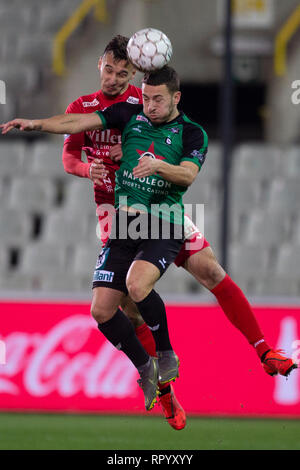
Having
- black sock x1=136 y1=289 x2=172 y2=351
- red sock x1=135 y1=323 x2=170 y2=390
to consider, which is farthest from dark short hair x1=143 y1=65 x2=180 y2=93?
red sock x1=135 y1=323 x2=170 y2=390

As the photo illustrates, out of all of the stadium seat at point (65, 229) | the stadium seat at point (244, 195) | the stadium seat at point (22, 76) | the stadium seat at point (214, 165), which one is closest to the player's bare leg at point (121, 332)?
the stadium seat at point (65, 229)

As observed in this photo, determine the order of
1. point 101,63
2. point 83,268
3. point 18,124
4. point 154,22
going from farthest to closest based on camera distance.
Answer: point 154,22 < point 83,268 < point 101,63 < point 18,124

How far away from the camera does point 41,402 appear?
1166 centimetres

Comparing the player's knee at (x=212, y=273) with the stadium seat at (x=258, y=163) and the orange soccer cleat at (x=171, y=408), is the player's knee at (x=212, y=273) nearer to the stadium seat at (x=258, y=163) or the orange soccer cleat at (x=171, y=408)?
the orange soccer cleat at (x=171, y=408)

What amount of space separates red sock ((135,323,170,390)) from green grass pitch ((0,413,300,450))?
7.31 ft

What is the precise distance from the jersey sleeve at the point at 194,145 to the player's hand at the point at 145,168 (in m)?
0.36

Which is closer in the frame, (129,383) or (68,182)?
(129,383)

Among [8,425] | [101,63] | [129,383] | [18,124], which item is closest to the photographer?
[18,124]

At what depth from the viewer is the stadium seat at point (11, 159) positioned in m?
14.4

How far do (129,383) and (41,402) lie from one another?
3.31 feet

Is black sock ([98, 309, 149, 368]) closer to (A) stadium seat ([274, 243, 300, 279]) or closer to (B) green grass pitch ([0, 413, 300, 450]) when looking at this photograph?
(B) green grass pitch ([0, 413, 300, 450])

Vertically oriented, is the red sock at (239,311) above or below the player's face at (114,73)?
below

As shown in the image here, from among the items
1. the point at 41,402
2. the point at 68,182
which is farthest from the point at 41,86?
the point at 41,402
